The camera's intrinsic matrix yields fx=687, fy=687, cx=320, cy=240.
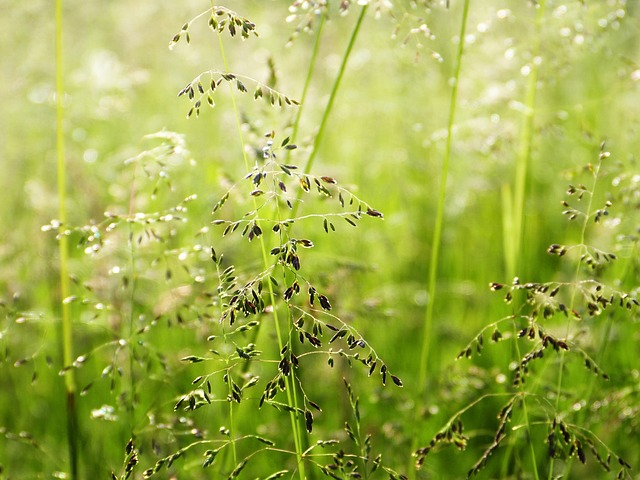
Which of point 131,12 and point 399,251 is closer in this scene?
point 399,251

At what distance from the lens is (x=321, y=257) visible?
2227 mm

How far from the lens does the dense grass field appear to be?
139cm

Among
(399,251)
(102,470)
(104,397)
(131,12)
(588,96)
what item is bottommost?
(102,470)

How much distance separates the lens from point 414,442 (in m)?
1.79

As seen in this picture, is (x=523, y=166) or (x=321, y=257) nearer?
(x=523, y=166)

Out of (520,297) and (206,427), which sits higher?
(520,297)

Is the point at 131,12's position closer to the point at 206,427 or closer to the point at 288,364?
the point at 206,427

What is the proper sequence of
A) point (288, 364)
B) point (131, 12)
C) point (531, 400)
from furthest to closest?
point (131, 12) < point (531, 400) < point (288, 364)

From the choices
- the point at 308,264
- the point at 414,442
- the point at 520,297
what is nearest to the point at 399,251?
the point at 520,297

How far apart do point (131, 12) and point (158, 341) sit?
3298 millimetres

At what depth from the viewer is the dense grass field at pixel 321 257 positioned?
4.55 feet

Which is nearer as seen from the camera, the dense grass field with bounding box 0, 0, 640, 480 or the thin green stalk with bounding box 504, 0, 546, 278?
the dense grass field with bounding box 0, 0, 640, 480

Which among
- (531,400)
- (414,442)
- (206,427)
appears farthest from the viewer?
(206,427)

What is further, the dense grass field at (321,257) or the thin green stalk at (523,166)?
the thin green stalk at (523,166)
